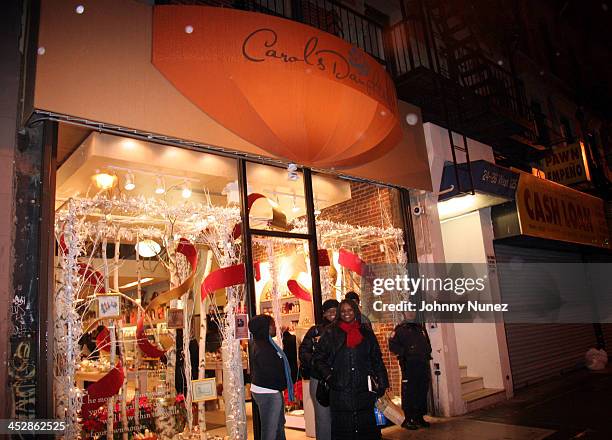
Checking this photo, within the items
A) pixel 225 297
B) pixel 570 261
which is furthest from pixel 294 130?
pixel 570 261

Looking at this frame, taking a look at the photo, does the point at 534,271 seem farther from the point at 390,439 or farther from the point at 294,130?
the point at 294,130

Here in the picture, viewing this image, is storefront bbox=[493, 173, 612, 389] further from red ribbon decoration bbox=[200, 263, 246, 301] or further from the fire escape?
red ribbon decoration bbox=[200, 263, 246, 301]

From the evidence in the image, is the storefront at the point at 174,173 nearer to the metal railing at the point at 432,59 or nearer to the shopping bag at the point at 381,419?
the shopping bag at the point at 381,419

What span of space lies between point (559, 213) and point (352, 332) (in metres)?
8.29

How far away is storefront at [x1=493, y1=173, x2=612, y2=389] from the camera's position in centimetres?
987

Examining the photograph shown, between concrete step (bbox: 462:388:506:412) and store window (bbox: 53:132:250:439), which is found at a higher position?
store window (bbox: 53:132:250:439)

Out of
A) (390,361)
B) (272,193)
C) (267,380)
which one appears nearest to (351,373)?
(267,380)

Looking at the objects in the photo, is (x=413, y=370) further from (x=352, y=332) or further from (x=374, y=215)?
(x=352, y=332)

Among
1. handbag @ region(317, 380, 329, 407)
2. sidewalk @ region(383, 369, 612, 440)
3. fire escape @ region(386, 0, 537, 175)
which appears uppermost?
fire escape @ region(386, 0, 537, 175)

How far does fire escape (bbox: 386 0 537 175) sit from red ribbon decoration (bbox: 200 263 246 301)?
4.48 meters

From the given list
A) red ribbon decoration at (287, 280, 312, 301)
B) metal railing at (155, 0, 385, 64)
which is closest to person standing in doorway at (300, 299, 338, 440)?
red ribbon decoration at (287, 280, 312, 301)

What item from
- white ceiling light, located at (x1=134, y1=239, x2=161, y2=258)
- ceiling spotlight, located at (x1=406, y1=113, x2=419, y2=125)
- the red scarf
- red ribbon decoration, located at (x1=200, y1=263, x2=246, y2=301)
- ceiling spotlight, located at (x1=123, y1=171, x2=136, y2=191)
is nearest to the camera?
the red scarf

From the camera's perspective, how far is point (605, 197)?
14188 millimetres

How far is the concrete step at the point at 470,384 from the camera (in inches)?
344
